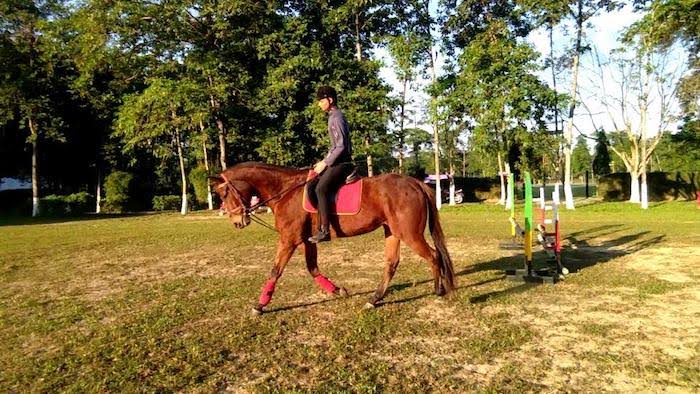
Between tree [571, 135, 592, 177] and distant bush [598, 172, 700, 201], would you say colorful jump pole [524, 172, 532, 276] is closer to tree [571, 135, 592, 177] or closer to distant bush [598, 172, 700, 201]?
distant bush [598, 172, 700, 201]

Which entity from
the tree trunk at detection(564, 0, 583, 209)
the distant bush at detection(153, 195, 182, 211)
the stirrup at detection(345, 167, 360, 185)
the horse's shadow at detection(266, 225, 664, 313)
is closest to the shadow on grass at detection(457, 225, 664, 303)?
the horse's shadow at detection(266, 225, 664, 313)

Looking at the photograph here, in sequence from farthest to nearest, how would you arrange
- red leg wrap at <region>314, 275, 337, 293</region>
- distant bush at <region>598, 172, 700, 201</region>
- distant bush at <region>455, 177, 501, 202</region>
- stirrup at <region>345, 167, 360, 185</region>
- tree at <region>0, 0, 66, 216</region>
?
distant bush at <region>455, 177, 501, 202</region> → distant bush at <region>598, 172, 700, 201</region> → tree at <region>0, 0, 66, 216</region> → red leg wrap at <region>314, 275, 337, 293</region> → stirrup at <region>345, 167, 360, 185</region>

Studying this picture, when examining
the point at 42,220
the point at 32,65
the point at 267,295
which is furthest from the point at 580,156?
the point at 267,295

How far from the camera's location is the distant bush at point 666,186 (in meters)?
39.0

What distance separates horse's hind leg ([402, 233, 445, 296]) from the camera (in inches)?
293

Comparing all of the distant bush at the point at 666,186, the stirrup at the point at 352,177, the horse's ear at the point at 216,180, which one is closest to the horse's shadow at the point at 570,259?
the stirrup at the point at 352,177

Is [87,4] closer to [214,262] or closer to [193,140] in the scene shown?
[193,140]

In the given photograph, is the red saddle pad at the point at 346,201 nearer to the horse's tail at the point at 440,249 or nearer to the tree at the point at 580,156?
the horse's tail at the point at 440,249

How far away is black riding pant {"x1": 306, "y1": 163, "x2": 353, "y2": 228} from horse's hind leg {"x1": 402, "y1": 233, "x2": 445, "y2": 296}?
1341mm

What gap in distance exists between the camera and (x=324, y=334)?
19.7 feet

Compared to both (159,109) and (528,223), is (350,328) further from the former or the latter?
(159,109)

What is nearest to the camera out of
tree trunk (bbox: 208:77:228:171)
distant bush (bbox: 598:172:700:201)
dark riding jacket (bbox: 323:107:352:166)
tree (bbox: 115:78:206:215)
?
dark riding jacket (bbox: 323:107:352:166)

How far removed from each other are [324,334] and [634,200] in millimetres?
32284

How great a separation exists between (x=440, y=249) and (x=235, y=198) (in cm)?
339
